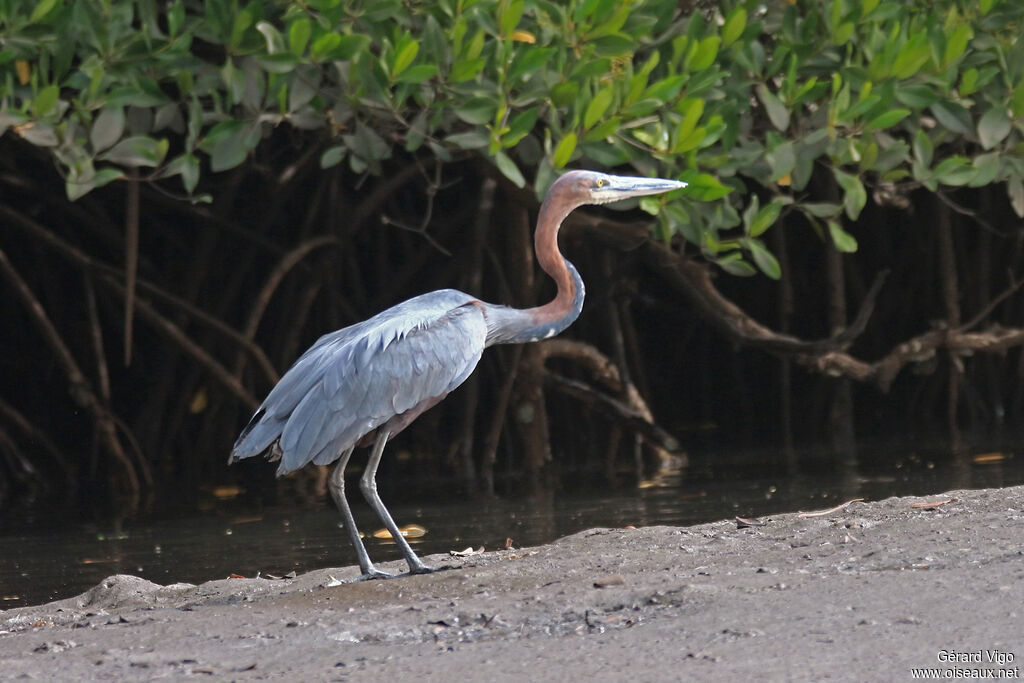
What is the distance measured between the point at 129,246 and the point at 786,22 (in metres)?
3.25

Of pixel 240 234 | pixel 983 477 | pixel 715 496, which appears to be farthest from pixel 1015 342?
pixel 240 234

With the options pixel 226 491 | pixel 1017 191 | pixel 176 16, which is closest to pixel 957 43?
pixel 1017 191

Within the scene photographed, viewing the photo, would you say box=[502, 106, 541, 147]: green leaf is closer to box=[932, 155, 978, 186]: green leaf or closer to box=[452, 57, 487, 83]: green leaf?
box=[452, 57, 487, 83]: green leaf

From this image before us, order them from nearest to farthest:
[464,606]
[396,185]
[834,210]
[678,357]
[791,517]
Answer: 1. [464,606]
2. [791,517]
3. [834,210]
4. [396,185]
5. [678,357]

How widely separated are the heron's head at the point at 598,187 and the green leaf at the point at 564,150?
19cm

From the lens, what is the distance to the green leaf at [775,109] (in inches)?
234

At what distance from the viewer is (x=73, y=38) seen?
216 inches

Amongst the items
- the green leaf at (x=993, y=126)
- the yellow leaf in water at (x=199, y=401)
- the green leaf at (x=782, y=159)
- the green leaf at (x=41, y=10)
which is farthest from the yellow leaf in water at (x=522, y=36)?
the yellow leaf in water at (x=199, y=401)

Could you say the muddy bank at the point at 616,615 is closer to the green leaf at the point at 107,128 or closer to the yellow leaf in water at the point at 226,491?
the green leaf at the point at 107,128

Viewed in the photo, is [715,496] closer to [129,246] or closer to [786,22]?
[786,22]

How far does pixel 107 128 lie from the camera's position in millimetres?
5523

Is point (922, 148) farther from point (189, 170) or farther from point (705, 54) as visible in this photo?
point (189, 170)

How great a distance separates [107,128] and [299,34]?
0.91m

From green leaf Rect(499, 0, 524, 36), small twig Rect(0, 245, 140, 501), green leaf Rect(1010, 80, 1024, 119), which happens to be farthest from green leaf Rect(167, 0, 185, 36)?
green leaf Rect(1010, 80, 1024, 119)
